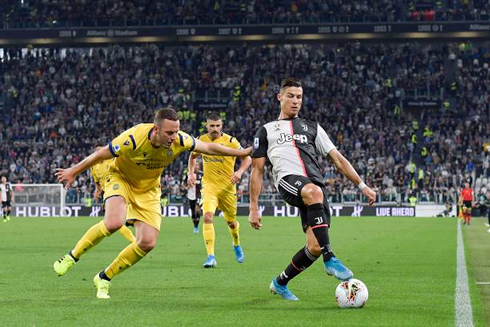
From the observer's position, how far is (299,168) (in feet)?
32.3

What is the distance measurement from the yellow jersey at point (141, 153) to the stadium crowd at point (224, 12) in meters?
49.1

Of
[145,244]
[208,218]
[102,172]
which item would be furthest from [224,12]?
[145,244]

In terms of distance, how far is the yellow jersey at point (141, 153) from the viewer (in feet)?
33.3

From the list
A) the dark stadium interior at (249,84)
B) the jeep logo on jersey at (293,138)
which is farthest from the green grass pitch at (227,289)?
the dark stadium interior at (249,84)

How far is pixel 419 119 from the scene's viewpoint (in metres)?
55.9

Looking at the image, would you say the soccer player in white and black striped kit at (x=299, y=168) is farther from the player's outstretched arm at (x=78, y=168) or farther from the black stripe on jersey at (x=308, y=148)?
the player's outstretched arm at (x=78, y=168)

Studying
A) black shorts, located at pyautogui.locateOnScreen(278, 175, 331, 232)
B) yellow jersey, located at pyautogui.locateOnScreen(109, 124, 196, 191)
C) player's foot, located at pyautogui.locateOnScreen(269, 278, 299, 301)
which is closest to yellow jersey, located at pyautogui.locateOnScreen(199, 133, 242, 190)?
yellow jersey, located at pyautogui.locateOnScreen(109, 124, 196, 191)

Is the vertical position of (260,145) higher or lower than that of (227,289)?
higher

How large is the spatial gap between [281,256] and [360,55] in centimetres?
4383

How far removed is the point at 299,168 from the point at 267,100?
Result: 47.2 meters

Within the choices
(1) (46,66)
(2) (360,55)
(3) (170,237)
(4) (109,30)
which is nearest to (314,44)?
(2) (360,55)

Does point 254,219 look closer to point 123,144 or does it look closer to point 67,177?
point 123,144

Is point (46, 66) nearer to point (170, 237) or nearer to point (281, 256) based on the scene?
point (170, 237)

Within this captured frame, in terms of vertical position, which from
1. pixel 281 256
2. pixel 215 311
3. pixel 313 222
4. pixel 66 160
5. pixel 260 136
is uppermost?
pixel 260 136
